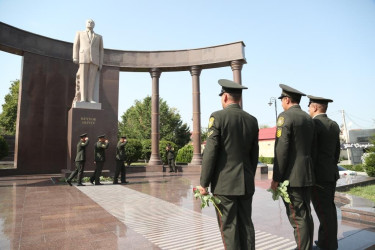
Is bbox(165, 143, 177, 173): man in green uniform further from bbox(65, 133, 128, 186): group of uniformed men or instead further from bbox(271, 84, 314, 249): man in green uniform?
bbox(271, 84, 314, 249): man in green uniform

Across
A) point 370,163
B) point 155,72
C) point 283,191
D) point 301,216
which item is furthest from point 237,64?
point 301,216

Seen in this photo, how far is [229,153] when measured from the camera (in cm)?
294

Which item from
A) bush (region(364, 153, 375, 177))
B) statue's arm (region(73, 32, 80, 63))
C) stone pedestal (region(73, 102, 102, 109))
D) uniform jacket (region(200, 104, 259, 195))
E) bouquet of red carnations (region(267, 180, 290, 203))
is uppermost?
statue's arm (region(73, 32, 80, 63))

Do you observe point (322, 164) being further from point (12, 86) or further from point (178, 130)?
point (12, 86)

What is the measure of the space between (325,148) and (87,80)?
35.6ft

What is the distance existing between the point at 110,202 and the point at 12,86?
133 ft

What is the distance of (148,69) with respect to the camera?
19031 millimetres

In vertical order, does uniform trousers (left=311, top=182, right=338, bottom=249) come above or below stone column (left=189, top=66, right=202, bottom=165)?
below

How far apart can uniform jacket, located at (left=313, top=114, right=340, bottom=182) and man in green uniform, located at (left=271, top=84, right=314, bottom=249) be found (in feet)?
1.45

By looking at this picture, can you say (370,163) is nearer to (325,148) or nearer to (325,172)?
(325,148)

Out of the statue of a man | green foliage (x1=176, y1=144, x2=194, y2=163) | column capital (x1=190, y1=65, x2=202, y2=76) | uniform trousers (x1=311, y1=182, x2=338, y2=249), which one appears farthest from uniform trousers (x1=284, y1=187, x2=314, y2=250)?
green foliage (x1=176, y1=144, x2=194, y2=163)

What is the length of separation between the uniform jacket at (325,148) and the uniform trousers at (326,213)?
0.14 meters

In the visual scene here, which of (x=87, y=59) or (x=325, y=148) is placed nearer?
(x=325, y=148)

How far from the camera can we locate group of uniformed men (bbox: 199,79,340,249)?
9.32 feet
